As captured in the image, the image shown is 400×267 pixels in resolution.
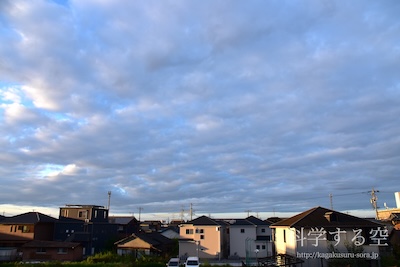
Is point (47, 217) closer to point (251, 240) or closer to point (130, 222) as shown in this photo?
point (130, 222)

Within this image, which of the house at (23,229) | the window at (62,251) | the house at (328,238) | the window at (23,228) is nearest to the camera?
the house at (328,238)

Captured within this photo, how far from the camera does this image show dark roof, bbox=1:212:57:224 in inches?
1881

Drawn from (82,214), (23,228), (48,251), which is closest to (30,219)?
(23,228)

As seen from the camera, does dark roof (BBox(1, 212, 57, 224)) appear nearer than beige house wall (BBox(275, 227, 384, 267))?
No

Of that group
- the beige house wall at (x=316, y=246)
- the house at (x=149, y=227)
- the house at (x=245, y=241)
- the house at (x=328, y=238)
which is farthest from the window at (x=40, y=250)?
the beige house wall at (x=316, y=246)

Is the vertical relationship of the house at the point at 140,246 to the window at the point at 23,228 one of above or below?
below

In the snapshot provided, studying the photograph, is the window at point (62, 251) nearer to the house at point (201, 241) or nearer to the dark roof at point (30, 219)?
the dark roof at point (30, 219)

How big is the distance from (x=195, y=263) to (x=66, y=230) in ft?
89.8

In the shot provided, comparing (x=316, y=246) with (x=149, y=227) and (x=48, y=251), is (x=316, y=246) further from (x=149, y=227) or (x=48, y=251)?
(x=149, y=227)

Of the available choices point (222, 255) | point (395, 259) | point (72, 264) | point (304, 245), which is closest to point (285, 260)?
point (304, 245)

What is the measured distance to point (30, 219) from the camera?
48.3 m

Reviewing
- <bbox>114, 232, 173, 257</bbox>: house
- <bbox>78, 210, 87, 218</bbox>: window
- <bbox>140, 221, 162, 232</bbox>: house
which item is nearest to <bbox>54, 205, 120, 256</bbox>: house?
<bbox>78, 210, 87, 218</bbox>: window

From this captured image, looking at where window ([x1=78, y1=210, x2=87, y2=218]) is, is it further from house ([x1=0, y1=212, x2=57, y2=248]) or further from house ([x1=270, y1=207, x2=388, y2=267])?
house ([x1=270, y1=207, x2=388, y2=267])

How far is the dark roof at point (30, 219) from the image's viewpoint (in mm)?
47769
